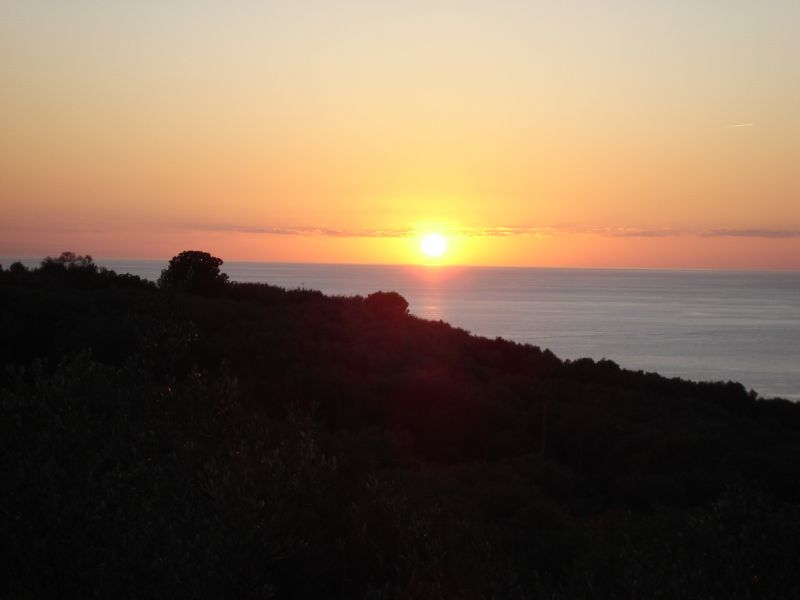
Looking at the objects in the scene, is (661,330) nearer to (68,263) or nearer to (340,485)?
(68,263)

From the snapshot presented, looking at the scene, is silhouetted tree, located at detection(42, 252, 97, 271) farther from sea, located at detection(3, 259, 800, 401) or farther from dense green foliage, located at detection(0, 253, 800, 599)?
sea, located at detection(3, 259, 800, 401)

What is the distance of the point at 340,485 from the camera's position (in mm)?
10859

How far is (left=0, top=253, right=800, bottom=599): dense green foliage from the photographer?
19.6 ft

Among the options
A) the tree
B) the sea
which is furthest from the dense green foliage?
the sea

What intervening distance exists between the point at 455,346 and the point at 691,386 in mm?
8734

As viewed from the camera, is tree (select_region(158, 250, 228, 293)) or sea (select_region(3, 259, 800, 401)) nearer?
tree (select_region(158, 250, 228, 293))

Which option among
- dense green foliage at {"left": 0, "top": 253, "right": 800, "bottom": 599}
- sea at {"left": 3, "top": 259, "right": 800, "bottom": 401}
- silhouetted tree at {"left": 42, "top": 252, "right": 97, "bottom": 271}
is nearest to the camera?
dense green foliage at {"left": 0, "top": 253, "right": 800, "bottom": 599}

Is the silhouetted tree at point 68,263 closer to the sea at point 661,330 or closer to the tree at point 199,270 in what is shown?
the tree at point 199,270

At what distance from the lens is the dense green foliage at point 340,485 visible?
5.97m

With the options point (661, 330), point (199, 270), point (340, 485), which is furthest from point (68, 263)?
point (661, 330)

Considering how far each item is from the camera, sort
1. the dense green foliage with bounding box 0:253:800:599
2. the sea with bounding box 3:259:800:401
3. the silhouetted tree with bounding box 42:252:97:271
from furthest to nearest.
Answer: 1. the sea with bounding box 3:259:800:401
2. the silhouetted tree with bounding box 42:252:97:271
3. the dense green foliage with bounding box 0:253:800:599

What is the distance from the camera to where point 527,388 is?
87.2ft

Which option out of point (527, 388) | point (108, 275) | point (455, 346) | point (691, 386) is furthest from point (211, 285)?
point (691, 386)

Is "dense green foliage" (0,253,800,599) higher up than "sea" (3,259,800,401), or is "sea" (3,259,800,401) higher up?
"dense green foliage" (0,253,800,599)
